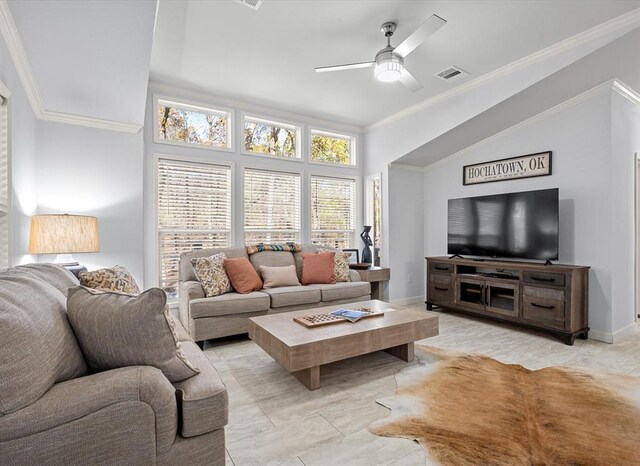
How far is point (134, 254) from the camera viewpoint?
370cm

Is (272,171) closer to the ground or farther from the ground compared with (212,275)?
farther from the ground

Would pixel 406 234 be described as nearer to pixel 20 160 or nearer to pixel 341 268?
pixel 341 268

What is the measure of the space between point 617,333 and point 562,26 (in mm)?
3029

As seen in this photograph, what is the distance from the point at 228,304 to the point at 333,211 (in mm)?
2625

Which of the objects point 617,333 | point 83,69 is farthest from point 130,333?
point 617,333

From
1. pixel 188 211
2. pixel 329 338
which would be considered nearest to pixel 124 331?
pixel 329 338

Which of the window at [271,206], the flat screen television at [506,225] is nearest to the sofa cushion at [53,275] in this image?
the window at [271,206]

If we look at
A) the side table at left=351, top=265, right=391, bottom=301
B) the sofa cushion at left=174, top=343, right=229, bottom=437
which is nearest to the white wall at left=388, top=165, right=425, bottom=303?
the side table at left=351, top=265, right=391, bottom=301

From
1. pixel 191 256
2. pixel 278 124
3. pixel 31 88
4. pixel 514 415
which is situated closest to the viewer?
pixel 514 415

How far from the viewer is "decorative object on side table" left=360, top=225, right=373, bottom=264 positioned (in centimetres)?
527

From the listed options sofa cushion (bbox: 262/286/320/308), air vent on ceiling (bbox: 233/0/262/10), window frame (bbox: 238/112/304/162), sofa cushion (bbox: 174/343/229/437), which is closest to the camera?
sofa cushion (bbox: 174/343/229/437)

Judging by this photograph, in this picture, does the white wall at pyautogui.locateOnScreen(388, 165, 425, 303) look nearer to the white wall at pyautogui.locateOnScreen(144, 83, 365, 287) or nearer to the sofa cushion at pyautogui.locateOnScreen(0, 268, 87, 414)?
the white wall at pyautogui.locateOnScreen(144, 83, 365, 287)

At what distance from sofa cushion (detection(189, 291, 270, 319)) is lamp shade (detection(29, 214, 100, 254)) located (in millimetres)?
1065

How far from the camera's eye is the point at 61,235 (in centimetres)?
265
